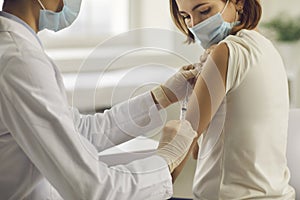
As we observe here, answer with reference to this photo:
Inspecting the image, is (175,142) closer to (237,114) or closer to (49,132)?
(237,114)

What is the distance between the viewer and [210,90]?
45.2 inches

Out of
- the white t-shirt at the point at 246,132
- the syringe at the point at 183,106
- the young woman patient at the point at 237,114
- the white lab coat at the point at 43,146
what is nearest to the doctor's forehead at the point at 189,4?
the young woman patient at the point at 237,114

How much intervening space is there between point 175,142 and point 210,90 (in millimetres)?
135

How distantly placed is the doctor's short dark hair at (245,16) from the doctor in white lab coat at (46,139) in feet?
0.84

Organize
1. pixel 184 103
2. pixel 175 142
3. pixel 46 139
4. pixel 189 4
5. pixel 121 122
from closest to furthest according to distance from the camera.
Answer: pixel 46 139 < pixel 175 142 < pixel 189 4 < pixel 184 103 < pixel 121 122

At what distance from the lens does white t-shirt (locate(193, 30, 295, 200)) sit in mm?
1183

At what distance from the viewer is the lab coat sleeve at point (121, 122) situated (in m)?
1.45

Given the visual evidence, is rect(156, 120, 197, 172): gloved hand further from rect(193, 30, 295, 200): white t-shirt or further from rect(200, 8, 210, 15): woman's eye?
rect(200, 8, 210, 15): woman's eye

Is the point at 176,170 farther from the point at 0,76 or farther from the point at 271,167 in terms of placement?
the point at 0,76

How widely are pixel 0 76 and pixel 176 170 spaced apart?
1.41ft

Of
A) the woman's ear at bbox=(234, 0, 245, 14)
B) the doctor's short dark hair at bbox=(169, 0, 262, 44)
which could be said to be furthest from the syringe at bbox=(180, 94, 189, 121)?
the woman's ear at bbox=(234, 0, 245, 14)

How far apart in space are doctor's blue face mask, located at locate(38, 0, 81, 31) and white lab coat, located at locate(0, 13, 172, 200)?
3.6 inches

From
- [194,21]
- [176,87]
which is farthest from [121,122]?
[194,21]

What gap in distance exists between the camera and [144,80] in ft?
4.64
